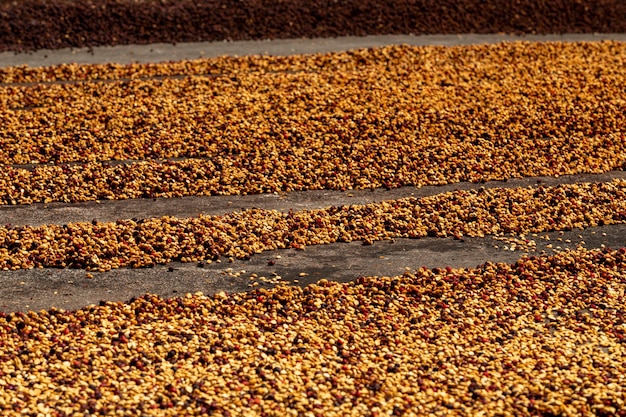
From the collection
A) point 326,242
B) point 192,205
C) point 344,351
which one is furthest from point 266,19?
point 344,351

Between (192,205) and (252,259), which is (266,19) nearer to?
(192,205)

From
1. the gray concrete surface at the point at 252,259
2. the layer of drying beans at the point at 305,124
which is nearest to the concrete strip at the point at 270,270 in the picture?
the gray concrete surface at the point at 252,259

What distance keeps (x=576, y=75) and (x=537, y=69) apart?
902mm

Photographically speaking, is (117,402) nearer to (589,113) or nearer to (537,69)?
(589,113)

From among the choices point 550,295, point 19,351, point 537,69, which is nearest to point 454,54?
point 537,69

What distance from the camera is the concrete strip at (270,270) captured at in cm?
1092

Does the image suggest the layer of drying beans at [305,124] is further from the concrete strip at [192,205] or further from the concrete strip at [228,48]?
the concrete strip at [228,48]

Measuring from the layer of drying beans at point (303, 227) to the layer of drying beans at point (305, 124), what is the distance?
102 cm

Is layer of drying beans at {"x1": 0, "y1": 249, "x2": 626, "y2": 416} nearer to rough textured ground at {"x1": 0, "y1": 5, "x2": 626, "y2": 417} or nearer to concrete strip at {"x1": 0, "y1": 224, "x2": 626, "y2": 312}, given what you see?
rough textured ground at {"x1": 0, "y1": 5, "x2": 626, "y2": 417}

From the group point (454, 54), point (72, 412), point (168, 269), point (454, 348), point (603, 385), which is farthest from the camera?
point (454, 54)

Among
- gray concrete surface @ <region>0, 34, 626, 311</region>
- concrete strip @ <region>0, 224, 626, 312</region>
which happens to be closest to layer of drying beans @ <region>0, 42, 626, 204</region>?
gray concrete surface @ <region>0, 34, 626, 311</region>

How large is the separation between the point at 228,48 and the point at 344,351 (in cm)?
1297

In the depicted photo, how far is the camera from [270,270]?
11.6 meters

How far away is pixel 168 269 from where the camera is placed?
454 inches
